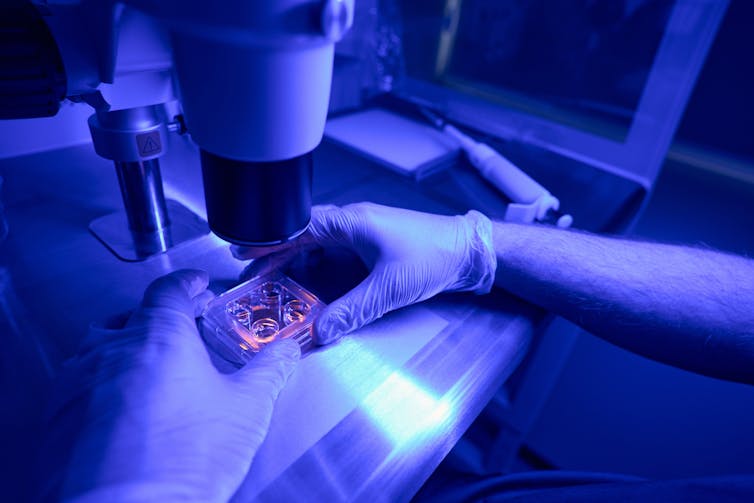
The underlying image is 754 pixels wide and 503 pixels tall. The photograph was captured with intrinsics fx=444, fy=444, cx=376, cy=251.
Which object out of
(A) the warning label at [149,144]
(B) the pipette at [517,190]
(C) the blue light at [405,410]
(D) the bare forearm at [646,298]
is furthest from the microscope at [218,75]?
(B) the pipette at [517,190]

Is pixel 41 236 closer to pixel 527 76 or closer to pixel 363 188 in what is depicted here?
pixel 363 188

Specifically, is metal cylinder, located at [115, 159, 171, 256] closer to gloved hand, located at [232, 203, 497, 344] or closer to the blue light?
gloved hand, located at [232, 203, 497, 344]

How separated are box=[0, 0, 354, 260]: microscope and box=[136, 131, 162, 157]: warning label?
4.3 inches

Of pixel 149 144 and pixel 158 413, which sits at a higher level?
pixel 149 144

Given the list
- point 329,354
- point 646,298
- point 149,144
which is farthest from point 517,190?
point 149,144

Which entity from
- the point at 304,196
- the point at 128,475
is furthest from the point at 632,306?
the point at 128,475

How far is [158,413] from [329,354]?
21 centimetres

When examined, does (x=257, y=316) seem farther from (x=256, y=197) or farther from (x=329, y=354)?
(x=256, y=197)

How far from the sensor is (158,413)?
1.37 feet

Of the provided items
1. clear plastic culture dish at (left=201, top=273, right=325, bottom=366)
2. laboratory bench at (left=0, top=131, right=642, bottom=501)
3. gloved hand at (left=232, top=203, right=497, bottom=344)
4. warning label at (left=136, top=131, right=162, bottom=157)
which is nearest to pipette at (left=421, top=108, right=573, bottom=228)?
laboratory bench at (left=0, top=131, right=642, bottom=501)

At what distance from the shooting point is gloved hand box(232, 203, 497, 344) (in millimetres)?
614

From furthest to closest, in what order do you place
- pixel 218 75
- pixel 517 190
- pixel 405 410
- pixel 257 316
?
pixel 517 190
pixel 257 316
pixel 405 410
pixel 218 75

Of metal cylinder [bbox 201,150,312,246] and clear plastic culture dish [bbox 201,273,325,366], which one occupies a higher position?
metal cylinder [bbox 201,150,312,246]

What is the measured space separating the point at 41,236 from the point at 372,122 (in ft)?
2.66
